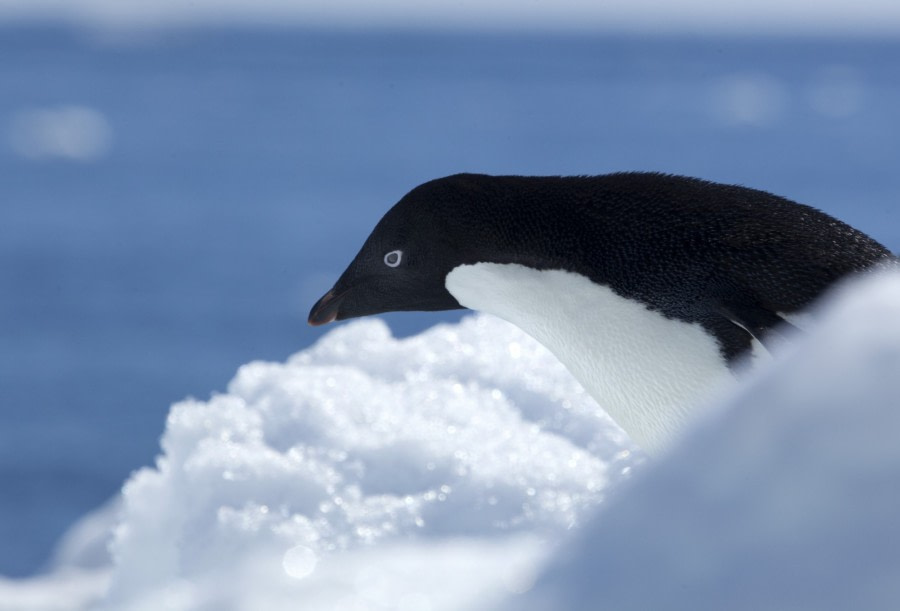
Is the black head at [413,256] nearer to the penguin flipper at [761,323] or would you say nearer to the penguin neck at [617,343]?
the penguin neck at [617,343]

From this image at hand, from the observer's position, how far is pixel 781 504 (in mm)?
764

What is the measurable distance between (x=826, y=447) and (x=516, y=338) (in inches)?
87.3

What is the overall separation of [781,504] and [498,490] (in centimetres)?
162

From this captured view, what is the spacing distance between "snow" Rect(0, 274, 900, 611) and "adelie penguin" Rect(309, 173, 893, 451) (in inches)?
5.7

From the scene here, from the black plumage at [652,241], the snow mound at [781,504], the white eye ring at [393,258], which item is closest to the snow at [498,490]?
the snow mound at [781,504]

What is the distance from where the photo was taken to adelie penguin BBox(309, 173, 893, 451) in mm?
2012

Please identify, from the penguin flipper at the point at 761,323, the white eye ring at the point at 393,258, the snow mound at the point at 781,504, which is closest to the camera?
the snow mound at the point at 781,504

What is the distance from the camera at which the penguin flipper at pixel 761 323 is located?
1.91 metres

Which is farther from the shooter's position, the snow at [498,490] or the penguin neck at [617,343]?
the penguin neck at [617,343]

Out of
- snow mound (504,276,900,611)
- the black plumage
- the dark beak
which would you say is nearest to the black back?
the black plumage

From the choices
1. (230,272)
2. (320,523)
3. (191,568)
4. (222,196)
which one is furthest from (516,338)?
(222,196)

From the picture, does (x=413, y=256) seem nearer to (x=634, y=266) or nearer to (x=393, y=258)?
(x=393, y=258)

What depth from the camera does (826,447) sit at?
29.9 inches

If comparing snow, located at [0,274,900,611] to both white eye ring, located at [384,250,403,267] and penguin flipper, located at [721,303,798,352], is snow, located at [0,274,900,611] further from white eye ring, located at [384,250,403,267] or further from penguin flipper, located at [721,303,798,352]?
white eye ring, located at [384,250,403,267]
